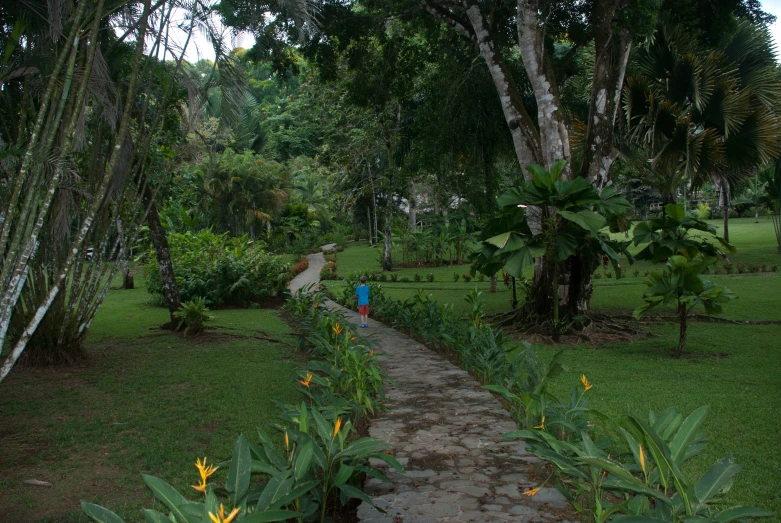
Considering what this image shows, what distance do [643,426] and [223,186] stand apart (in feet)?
91.8

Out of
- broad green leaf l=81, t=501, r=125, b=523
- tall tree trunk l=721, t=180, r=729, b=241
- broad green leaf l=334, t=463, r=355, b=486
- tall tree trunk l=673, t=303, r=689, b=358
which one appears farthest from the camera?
tall tree trunk l=721, t=180, r=729, b=241

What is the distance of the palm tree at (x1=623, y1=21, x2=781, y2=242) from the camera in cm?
1288

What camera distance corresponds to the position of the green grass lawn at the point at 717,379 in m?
4.40

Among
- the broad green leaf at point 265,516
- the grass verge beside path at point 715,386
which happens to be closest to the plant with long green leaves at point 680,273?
the grass verge beside path at point 715,386

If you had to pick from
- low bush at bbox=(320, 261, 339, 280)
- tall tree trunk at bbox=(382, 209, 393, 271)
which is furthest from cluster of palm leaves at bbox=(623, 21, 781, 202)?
low bush at bbox=(320, 261, 339, 280)

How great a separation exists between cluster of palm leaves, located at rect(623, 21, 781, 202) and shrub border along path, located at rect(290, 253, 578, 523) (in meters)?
8.59

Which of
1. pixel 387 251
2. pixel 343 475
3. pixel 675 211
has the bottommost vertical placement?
pixel 343 475

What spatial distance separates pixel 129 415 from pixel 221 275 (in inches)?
381

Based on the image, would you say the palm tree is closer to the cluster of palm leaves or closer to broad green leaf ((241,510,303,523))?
the cluster of palm leaves

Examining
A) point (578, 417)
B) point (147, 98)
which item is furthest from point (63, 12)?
point (578, 417)

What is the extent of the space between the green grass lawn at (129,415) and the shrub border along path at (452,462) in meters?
1.16

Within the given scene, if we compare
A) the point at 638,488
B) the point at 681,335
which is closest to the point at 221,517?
the point at 638,488

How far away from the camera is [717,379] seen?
6941 millimetres

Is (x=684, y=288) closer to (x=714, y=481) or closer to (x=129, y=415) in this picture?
(x=714, y=481)
